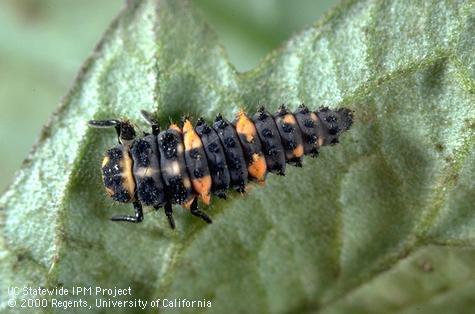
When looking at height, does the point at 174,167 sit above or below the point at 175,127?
below

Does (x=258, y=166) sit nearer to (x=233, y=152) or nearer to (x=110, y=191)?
(x=233, y=152)

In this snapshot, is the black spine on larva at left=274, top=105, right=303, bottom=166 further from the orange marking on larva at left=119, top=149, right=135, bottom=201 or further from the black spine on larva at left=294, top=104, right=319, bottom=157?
the orange marking on larva at left=119, top=149, right=135, bottom=201

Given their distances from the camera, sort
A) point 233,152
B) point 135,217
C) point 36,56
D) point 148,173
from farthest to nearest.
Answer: point 36,56 → point 135,217 → point 148,173 → point 233,152

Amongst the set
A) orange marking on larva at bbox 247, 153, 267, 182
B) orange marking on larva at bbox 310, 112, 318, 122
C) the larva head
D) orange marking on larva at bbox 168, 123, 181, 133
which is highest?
orange marking on larva at bbox 168, 123, 181, 133

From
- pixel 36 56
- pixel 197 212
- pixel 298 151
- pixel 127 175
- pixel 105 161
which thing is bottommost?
pixel 197 212

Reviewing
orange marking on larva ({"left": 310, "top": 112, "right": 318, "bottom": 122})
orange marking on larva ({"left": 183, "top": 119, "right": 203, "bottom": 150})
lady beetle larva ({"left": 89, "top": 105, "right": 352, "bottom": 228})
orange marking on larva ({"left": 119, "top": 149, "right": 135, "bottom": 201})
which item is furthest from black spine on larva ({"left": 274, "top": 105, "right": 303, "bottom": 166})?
orange marking on larva ({"left": 119, "top": 149, "right": 135, "bottom": 201})

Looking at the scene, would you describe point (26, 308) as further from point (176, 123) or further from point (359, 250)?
point (359, 250)

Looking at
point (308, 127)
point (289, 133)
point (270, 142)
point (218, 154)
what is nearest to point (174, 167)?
point (218, 154)

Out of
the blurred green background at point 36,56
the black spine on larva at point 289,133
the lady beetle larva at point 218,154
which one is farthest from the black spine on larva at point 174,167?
the blurred green background at point 36,56
